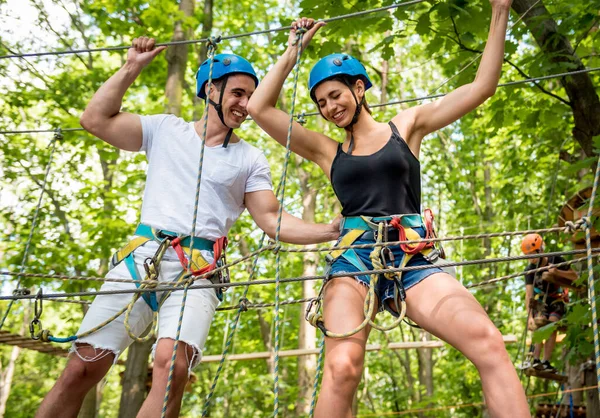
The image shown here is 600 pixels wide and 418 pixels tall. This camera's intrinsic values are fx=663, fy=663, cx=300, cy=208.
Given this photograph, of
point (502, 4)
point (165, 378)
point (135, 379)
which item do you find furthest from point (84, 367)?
point (135, 379)

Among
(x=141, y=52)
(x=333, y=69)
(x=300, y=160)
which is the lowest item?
(x=333, y=69)

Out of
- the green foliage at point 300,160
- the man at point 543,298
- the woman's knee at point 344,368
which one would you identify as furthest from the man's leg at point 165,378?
the man at point 543,298

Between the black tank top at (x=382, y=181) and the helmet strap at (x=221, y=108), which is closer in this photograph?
the black tank top at (x=382, y=181)

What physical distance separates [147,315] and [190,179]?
587 millimetres

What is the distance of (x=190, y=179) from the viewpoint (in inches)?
110

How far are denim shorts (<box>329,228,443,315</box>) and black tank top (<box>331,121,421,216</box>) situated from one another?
12 cm

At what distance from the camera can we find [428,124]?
2.57m

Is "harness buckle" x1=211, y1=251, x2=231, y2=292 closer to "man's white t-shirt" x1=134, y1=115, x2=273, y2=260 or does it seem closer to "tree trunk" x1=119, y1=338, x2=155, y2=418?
"man's white t-shirt" x1=134, y1=115, x2=273, y2=260

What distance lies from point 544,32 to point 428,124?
2205 millimetres

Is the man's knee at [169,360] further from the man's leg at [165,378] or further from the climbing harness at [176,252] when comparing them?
the climbing harness at [176,252]

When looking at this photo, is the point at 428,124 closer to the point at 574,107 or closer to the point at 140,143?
the point at 140,143

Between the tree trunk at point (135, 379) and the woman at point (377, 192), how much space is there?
3863 mm

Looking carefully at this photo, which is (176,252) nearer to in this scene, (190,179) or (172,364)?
(190,179)

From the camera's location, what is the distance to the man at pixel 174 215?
8.18 feet
